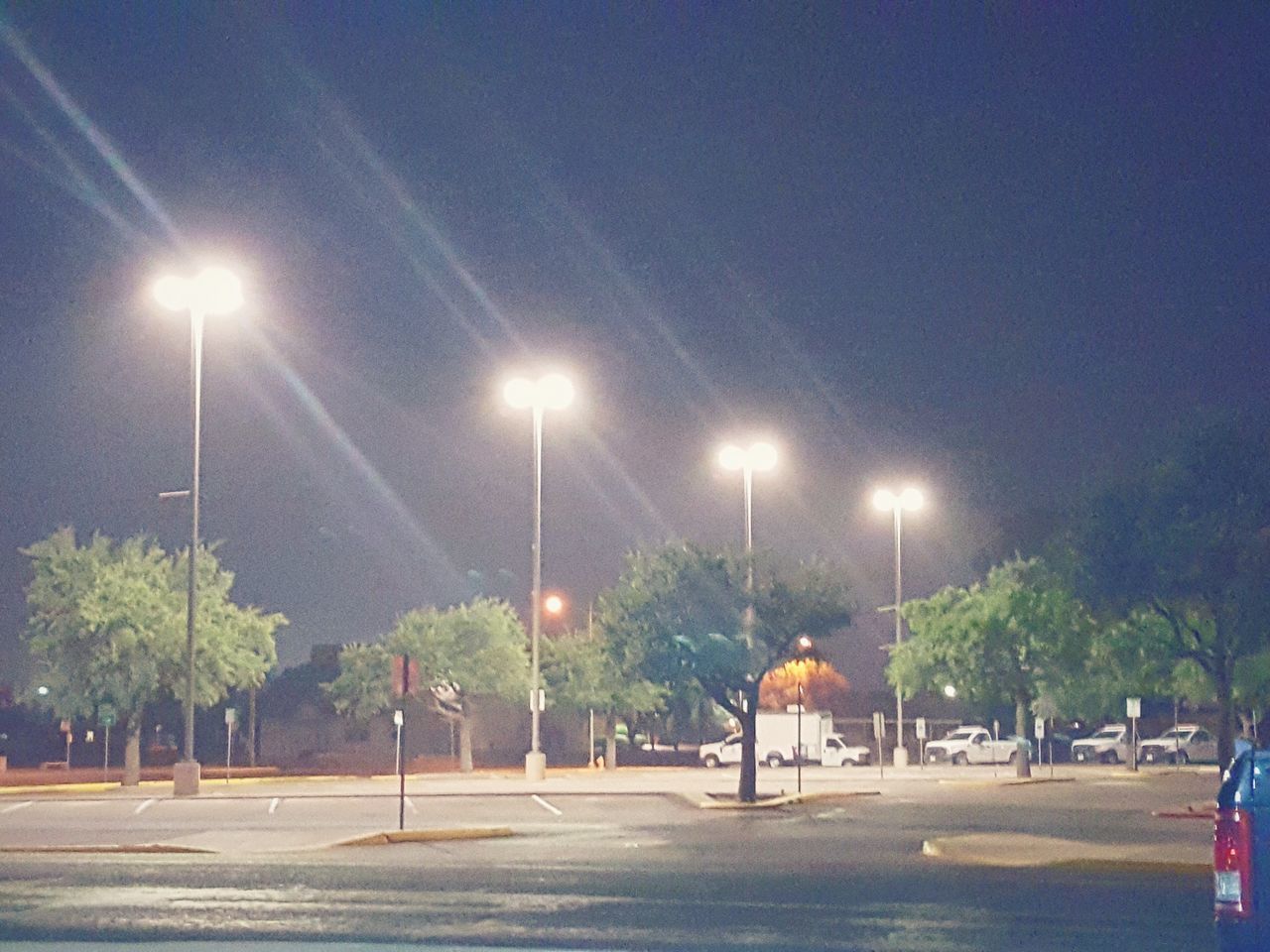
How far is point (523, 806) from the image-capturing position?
34.7m

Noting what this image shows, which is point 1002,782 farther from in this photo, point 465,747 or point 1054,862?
point 1054,862

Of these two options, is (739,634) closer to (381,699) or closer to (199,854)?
(199,854)

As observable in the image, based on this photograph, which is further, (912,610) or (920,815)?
(912,610)

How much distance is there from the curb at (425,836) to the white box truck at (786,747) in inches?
1719

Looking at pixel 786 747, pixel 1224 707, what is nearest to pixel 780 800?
pixel 1224 707

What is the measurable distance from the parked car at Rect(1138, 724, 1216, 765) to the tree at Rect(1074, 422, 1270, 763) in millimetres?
39932

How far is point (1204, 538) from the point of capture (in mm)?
31188

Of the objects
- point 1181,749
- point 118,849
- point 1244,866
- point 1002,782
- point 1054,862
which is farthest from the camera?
point 1181,749

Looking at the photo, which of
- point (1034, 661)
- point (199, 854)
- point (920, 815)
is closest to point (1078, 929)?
point (199, 854)

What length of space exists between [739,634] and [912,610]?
2452cm

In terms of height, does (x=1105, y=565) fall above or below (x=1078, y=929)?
above

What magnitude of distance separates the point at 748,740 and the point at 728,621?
251 centimetres

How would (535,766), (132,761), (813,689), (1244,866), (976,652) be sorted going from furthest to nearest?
(813,689), (976,652), (132,761), (535,766), (1244,866)

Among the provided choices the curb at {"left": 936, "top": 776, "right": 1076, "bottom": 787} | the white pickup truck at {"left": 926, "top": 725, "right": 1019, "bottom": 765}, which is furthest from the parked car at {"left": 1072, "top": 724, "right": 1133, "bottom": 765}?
the curb at {"left": 936, "top": 776, "right": 1076, "bottom": 787}
